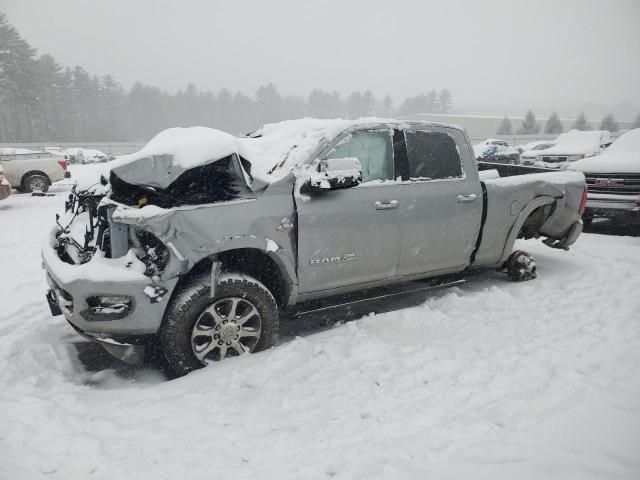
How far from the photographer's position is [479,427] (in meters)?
2.46

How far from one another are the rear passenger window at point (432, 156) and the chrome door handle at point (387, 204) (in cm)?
38

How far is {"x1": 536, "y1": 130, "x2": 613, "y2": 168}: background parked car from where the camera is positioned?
16.3 m

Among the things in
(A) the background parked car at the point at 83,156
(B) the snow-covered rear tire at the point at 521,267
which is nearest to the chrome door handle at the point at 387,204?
(B) the snow-covered rear tire at the point at 521,267

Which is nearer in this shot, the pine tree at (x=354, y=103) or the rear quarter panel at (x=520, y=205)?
the rear quarter panel at (x=520, y=205)

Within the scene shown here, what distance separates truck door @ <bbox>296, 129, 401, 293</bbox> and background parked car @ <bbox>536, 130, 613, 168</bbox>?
566 inches

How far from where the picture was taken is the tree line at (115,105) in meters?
54.3

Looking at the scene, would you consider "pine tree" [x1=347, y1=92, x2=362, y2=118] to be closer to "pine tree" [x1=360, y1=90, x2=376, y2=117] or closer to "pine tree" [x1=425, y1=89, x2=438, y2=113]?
"pine tree" [x1=360, y1=90, x2=376, y2=117]

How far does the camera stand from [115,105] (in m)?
76.1

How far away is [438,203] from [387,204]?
64cm

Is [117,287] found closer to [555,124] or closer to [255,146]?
[255,146]

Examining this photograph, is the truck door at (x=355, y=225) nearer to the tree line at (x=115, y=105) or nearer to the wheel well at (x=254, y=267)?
the wheel well at (x=254, y=267)

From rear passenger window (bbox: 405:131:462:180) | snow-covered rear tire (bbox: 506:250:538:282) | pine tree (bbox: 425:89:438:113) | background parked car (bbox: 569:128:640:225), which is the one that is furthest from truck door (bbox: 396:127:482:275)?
pine tree (bbox: 425:89:438:113)

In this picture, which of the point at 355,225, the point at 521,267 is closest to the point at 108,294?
the point at 355,225

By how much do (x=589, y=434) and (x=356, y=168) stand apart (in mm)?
2263
